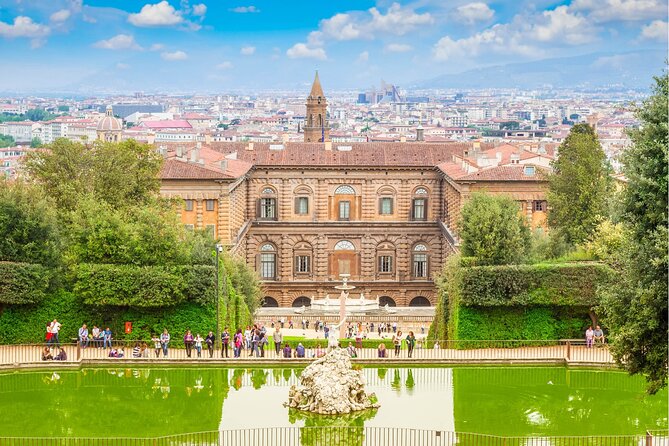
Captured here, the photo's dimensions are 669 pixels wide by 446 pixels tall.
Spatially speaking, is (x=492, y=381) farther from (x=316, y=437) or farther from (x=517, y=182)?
(x=517, y=182)

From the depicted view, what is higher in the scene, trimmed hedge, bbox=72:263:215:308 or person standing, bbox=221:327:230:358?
trimmed hedge, bbox=72:263:215:308

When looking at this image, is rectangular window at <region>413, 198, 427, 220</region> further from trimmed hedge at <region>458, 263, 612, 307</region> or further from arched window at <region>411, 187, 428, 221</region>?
trimmed hedge at <region>458, 263, 612, 307</region>

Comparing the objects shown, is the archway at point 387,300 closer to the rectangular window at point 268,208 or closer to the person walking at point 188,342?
the rectangular window at point 268,208

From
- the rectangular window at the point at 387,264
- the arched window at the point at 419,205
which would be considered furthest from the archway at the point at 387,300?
the arched window at the point at 419,205

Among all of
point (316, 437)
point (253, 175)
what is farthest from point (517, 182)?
point (316, 437)

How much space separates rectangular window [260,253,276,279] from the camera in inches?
3278

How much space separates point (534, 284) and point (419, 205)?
119 ft

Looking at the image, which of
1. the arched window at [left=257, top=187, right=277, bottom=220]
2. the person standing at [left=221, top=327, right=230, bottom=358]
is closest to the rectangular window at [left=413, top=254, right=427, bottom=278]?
the arched window at [left=257, top=187, right=277, bottom=220]

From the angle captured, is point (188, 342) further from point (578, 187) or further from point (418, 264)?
point (418, 264)

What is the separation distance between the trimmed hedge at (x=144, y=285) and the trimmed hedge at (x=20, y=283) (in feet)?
4.28

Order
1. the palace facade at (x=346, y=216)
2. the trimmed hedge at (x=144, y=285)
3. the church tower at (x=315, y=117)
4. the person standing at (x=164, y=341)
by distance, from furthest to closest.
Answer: the church tower at (x=315, y=117) → the palace facade at (x=346, y=216) → the trimmed hedge at (x=144, y=285) → the person standing at (x=164, y=341)

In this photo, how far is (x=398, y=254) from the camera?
275 feet

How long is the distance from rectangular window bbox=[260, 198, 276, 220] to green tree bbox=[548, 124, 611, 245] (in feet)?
68.1

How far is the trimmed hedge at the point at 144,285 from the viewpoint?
46.4 m
